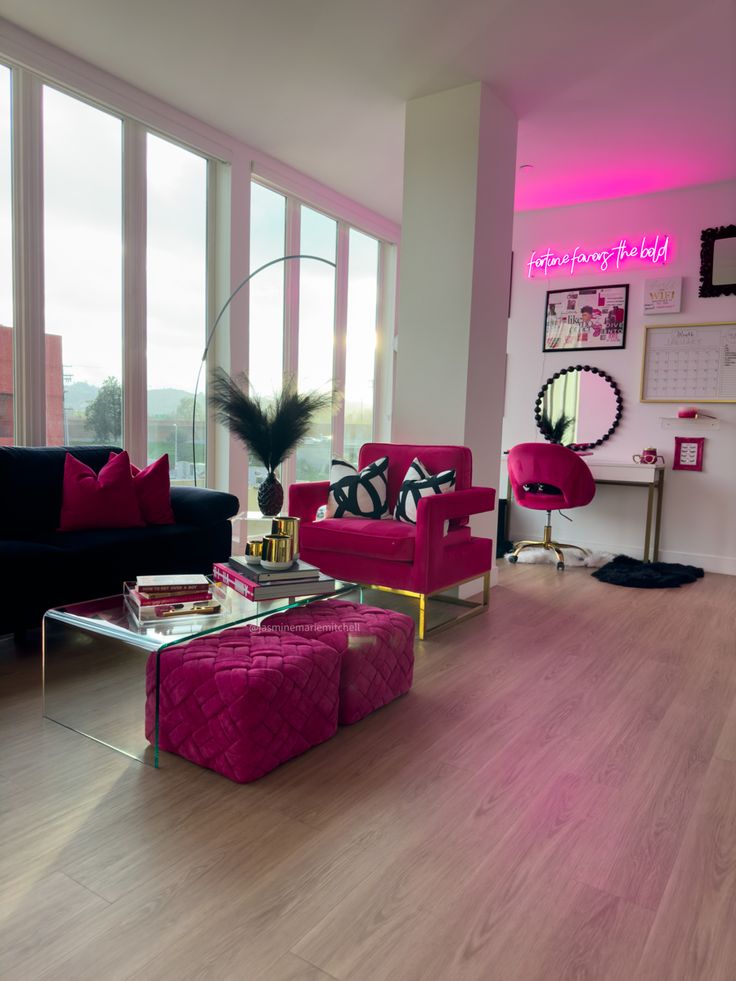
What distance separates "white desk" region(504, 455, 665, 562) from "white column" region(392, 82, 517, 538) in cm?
134

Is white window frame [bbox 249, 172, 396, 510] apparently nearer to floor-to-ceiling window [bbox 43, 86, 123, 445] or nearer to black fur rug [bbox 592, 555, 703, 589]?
floor-to-ceiling window [bbox 43, 86, 123, 445]

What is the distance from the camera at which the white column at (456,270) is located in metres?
3.86

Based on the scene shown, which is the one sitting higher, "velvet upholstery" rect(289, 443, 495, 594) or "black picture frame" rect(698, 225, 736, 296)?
"black picture frame" rect(698, 225, 736, 296)

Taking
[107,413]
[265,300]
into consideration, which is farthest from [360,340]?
[107,413]

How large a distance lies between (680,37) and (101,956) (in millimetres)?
4051

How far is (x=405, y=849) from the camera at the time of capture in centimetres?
158

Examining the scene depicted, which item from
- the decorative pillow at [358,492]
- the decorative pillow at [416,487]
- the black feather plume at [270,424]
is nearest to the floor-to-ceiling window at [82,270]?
the black feather plume at [270,424]

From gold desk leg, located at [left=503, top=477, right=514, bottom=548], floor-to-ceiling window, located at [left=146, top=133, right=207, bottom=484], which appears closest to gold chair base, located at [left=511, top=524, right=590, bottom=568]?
gold desk leg, located at [left=503, top=477, right=514, bottom=548]

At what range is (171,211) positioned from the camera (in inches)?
174

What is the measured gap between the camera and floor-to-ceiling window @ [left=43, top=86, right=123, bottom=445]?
3.71m

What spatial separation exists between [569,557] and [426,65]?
3.35m

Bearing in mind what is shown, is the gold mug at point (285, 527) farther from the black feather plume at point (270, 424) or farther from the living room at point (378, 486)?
the black feather plume at point (270, 424)

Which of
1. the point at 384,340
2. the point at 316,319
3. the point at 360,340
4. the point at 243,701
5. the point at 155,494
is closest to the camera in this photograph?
the point at 243,701

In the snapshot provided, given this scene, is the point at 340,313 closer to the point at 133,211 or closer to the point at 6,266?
the point at 133,211
